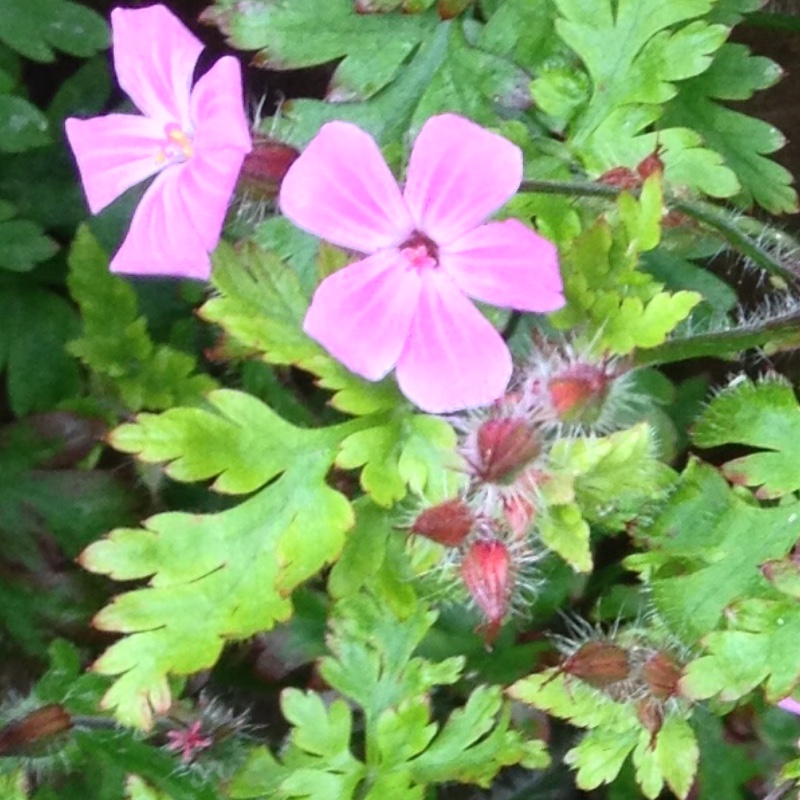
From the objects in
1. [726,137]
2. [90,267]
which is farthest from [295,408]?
[726,137]

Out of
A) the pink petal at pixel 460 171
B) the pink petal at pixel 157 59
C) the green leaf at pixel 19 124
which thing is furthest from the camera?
the green leaf at pixel 19 124

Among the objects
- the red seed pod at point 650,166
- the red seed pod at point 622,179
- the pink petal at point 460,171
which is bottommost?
the red seed pod at point 622,179

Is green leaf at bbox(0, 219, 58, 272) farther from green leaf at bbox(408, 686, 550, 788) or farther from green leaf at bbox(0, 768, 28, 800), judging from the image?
green leaf at bbox(408, 686, 550, 788)

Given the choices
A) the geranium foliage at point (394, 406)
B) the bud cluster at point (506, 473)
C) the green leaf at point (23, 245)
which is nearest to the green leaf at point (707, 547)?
the geranium foliage at point (394, 406)

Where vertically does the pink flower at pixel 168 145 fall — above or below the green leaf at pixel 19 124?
above

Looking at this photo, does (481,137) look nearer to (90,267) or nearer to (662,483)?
(662,483)

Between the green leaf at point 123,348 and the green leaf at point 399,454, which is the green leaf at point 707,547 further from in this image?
the green leaf at point 123,348
